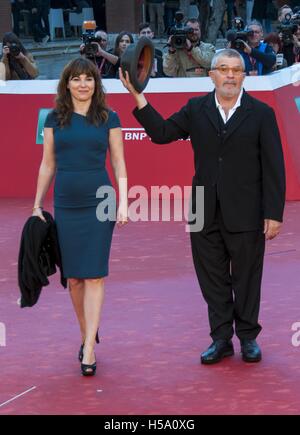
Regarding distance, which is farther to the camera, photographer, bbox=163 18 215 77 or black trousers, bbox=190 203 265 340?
photographer, bbox=163 18 215 77

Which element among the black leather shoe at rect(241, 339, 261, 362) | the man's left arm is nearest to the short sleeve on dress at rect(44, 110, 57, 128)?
the man's left arm

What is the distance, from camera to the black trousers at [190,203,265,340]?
252 inches

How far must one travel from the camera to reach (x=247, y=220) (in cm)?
632

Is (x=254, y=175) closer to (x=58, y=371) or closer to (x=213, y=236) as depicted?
(x=213, y=236)

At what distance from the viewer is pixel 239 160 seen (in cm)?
628

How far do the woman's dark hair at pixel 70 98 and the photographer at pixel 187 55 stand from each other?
6.33 meters

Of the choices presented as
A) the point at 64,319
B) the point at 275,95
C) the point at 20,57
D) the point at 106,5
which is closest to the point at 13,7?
the point at 106,5

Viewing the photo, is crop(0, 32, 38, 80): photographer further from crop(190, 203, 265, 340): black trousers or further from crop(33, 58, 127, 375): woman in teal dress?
→ crop(190, 203, 265, 340): black trousers

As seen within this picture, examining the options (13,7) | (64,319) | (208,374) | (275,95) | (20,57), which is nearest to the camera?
(208,374)

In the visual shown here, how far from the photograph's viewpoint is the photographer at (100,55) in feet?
40.8

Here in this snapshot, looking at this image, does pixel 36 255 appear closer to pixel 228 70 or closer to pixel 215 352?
pixel 215 352

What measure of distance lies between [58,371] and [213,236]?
1.22m

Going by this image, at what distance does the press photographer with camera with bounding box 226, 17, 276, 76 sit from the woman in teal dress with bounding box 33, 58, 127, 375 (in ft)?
20.5
